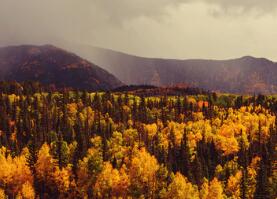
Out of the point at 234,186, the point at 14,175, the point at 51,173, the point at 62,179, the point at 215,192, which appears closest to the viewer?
the point at 215,192

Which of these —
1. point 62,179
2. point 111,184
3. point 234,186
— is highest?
point 111,184

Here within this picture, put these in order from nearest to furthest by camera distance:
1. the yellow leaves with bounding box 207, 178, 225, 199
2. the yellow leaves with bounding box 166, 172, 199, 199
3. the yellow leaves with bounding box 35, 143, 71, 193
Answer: the yellow leaves with bounding box 166, 172, 199, 199
the yellow leaves with bounding box 207, 178, 225, 199
the yellow leaves with bounding box 35, 143, 71, 193

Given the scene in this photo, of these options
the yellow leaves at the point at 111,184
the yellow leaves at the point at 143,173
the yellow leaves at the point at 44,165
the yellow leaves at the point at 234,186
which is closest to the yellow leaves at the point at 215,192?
the yellow leaves at the point at 234,186

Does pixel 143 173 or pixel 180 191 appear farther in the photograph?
pixel 143 173

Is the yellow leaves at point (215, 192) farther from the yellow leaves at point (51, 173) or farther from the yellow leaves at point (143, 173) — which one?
the yellow leaves at point (51, 173)

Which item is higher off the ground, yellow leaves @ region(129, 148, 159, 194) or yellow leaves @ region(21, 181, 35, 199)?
yellow leaves @ region(129, 148, 159, 194)

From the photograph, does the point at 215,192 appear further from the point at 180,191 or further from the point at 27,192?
the point at 27,192

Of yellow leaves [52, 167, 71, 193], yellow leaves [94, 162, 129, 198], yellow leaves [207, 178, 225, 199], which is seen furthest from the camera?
yellow leaves [52, 167, 71, 193]

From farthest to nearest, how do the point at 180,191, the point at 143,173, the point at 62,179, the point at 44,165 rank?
the point at 44,165 < the point at 143,173 < the point at 62,179 < the point at 180,191

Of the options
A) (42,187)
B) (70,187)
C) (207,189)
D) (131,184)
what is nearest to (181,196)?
(207,189)

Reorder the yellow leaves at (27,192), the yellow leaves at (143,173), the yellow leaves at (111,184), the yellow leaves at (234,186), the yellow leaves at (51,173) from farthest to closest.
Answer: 1. the yellow leaves at (51,173)
2. the yellow leaves at (143,173)
3. the yellow leaves at (234,186)
4. the yellow leaves at (111,184)
5. the yellow leaves at (27,192)

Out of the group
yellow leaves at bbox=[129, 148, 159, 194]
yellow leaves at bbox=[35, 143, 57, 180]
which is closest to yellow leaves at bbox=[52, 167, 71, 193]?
yellow leaves at bbox=[35, 143, 57, 180]

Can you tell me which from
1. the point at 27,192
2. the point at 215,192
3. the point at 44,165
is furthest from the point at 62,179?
the point at 215,192

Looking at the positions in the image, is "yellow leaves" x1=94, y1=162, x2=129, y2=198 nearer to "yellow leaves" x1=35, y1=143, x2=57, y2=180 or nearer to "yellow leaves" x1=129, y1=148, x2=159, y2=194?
"yellow leaves" x1=129, y1=148, x2=159, y2=194
